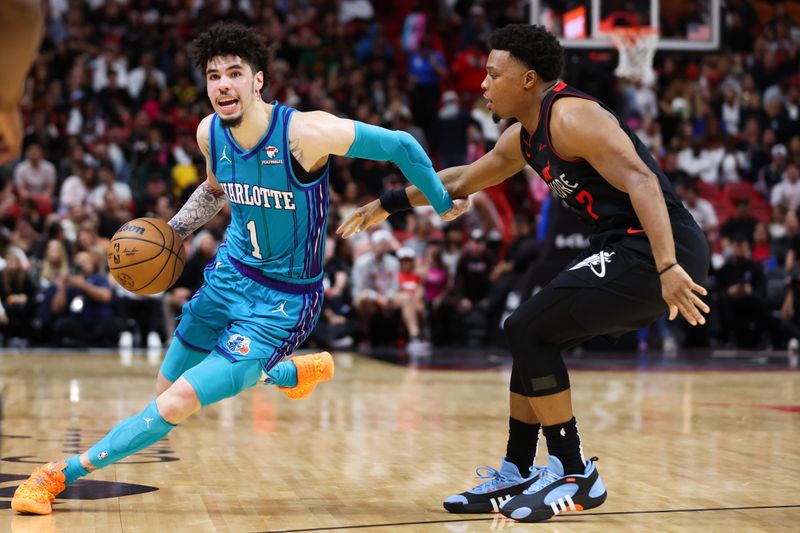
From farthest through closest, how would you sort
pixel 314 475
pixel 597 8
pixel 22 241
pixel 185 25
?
pixel 185 25 → pixel 22 241 → pixel 597 8 → pixel 314 475

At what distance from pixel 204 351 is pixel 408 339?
9.94 metres

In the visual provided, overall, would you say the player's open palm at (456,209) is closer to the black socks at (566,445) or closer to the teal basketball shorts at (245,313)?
the teal basketball shorts at (245,313)

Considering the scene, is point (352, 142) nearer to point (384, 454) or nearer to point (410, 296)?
point (384, 454)

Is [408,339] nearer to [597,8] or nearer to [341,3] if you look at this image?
[597,8]

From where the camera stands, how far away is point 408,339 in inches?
578

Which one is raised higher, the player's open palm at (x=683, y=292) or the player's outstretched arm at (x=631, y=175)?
the player's outstretched arm at (x=631, y=175)

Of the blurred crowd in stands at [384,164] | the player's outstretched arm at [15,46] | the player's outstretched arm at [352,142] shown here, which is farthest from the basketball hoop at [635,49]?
the player's outstretched arm at [15,46]

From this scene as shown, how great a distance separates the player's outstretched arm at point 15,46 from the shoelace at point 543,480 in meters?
2.53

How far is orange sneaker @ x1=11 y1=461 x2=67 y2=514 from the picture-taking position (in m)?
4.29

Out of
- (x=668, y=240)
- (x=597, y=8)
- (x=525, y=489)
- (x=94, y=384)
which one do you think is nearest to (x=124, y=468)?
(x=525, y=489)

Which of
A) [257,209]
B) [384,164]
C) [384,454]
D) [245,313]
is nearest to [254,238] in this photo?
[257,209]

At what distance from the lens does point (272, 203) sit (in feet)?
15.3

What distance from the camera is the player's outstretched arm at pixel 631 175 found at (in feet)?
13.6

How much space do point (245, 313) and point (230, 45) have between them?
1.13m
